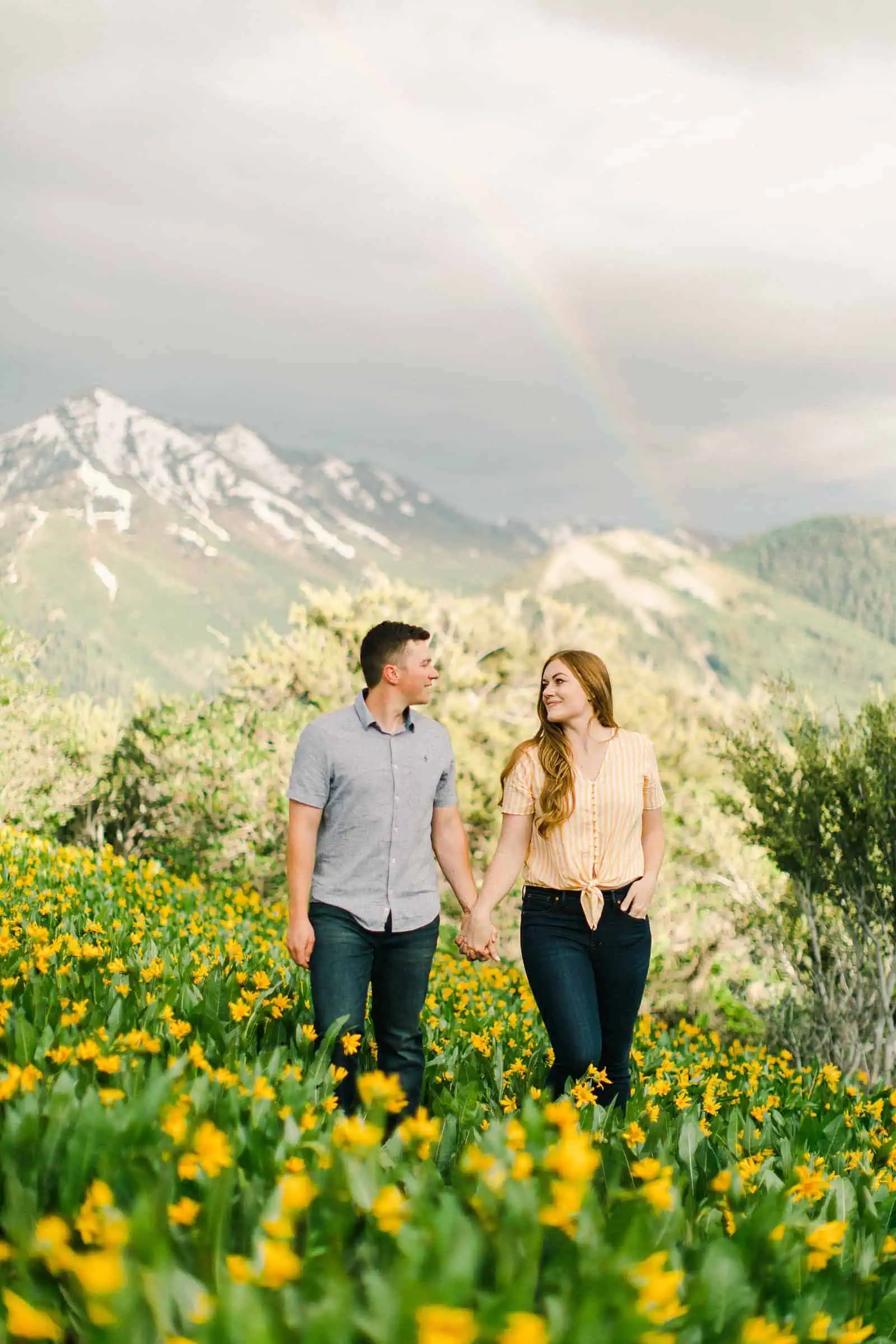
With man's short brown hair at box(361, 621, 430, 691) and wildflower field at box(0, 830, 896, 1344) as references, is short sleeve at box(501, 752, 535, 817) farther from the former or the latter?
wildflower field at box(0, 830, 896, 1344)

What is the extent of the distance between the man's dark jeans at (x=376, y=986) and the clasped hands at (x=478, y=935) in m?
0.17

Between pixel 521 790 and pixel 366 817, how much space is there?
0.80 metres

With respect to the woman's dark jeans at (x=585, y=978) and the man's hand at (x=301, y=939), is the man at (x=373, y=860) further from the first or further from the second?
the woman's dark jeans at (x=585, y=978)

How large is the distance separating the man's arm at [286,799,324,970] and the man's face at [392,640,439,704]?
25.3 inches

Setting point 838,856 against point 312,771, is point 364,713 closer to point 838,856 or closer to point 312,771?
point 312,771

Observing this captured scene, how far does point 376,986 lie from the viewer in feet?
16.0

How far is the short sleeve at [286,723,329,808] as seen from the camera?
4.73 metres

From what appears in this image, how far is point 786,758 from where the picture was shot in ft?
43.9

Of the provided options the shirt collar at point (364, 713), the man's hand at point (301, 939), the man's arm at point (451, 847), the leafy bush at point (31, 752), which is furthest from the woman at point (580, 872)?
the leafy bush at point (31, 752)

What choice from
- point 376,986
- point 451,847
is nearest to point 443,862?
point 451,847

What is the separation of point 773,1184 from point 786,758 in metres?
10.4

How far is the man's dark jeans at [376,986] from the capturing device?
183 inches

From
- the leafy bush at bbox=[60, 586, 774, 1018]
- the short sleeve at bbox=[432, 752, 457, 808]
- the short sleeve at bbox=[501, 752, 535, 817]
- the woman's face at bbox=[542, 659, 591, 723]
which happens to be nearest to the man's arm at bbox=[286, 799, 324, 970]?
the short sleeve at bbox=[432, 752, 457, 808]

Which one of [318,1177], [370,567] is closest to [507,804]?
[318,1177]
